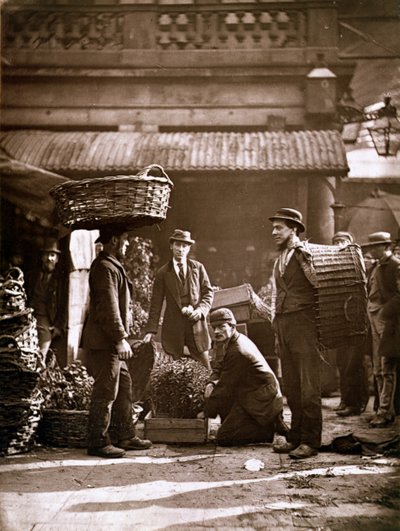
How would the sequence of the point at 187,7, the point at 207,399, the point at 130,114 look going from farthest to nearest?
the point at 130,114
the point at 187,7
the point at 207,399

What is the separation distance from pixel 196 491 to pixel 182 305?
283cm

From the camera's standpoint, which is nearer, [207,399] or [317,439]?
[317,439]

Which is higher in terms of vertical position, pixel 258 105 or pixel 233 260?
pixel 258 105

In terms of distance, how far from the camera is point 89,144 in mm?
8984

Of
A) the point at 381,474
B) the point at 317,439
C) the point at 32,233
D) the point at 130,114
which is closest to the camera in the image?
the point at 381,474

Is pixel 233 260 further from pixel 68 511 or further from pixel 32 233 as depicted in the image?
pixel 68 511

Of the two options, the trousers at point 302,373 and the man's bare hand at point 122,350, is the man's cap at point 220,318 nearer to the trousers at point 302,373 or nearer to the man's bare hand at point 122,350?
the trousers at point 302,373

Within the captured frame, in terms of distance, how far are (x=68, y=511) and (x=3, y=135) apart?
6050 mm

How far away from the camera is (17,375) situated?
18.4ft

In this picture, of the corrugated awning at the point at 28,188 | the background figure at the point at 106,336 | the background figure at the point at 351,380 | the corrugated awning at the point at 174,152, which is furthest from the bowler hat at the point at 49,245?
the background figure at the point at 351,380

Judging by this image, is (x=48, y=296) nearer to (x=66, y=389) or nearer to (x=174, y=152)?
(x=66, y=389)

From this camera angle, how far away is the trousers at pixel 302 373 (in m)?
5.64

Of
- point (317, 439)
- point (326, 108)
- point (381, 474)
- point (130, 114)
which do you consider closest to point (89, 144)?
point (130, 114)

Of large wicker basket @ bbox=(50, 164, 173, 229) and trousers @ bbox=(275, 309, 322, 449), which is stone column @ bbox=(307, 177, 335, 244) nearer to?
trousers @ bbox=(275, 309, 322, 449)
